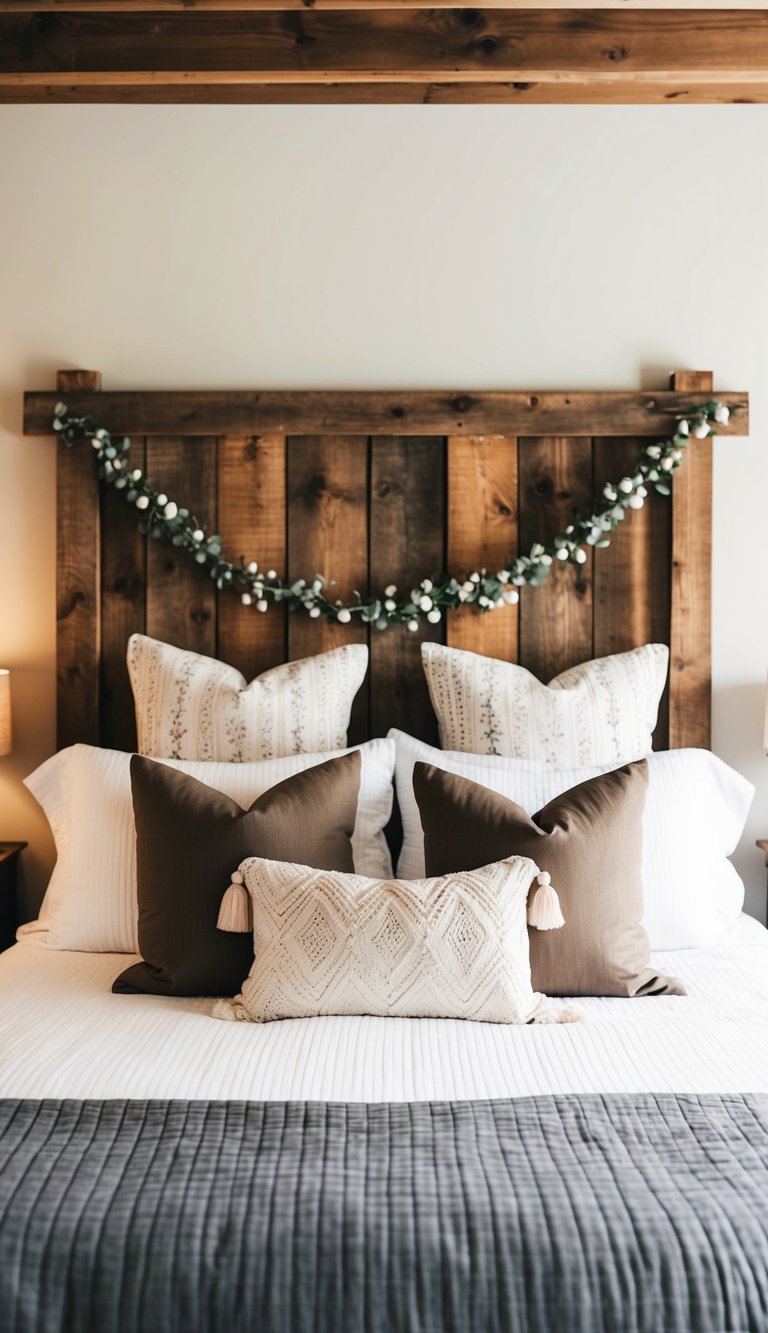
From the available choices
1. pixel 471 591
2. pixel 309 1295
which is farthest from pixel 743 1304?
pixel 471 591

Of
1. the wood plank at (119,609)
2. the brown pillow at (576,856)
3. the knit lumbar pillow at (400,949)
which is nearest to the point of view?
the knit lumbar pillow at (400,949)

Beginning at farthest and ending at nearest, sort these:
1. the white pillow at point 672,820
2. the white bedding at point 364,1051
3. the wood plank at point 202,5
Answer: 1. the wood plank at point 202,5
2. the white pillow at point 672,820
3. the white bedding at point 364,1051

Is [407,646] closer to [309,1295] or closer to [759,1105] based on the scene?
[759,1105]

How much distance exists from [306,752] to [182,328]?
3.77 ft

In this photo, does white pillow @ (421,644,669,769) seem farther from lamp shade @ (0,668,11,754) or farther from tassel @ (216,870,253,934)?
lamp shade @ (0,668,11,754)

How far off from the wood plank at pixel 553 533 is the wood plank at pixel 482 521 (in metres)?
0.03

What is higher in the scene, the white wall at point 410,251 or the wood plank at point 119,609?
the white wall at point 410,251

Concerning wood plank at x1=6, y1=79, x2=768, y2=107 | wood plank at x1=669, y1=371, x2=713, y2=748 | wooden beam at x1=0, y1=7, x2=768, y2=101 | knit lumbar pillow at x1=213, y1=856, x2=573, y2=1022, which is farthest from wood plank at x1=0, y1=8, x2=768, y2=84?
knit lumbar pillow at x1=213, y1=856, x2=573, y2=1022

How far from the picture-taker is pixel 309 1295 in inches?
40.5

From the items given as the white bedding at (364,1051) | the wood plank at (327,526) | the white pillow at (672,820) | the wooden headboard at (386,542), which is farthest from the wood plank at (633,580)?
the white bedding at (364,1051)

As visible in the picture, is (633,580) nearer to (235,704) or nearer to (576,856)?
(576,856)

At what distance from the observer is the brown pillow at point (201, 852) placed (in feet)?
5.62

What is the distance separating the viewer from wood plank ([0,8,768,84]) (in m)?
2.19

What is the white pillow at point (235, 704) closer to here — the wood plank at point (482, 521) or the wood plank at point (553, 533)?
the wood plank at point (482, 521)
